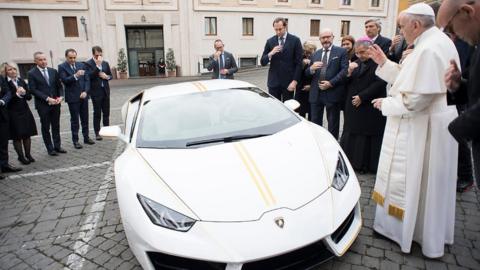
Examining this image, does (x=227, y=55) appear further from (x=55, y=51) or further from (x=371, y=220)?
(x=55, y=51)

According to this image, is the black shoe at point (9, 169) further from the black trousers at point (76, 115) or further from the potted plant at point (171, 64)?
the potted plant at point (171, 64)

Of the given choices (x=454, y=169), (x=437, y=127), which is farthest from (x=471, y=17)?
(x=454, y=169)

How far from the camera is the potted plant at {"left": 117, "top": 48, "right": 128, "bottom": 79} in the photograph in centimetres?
2693

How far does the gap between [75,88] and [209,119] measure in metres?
4.57

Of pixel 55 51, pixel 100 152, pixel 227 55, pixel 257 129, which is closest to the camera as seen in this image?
pixel 257 129

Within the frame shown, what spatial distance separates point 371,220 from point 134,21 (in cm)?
2812

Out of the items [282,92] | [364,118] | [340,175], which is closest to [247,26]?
[282,92]

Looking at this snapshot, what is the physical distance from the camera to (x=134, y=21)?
2720 cm

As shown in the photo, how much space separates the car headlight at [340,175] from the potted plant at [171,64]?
2649 cm

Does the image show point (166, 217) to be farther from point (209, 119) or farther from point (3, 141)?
point (3, 141)

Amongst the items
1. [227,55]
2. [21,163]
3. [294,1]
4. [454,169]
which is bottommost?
[21,163]

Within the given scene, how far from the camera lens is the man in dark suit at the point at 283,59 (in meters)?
5.67

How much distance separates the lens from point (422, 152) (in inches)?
97.3

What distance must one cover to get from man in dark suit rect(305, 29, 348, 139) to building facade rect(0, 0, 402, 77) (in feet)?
79.7
